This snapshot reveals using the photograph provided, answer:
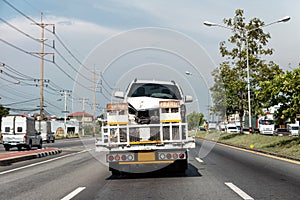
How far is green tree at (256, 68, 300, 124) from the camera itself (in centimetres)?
1945

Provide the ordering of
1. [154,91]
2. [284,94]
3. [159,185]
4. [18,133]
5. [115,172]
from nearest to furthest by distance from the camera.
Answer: [159,185]
[115,172]
[154,91]
[284,94]
[18,133]

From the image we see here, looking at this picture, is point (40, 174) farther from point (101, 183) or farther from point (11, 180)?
point (101, 183)

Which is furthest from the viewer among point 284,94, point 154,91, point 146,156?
point 284,94

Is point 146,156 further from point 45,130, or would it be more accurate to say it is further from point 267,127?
point 267,127

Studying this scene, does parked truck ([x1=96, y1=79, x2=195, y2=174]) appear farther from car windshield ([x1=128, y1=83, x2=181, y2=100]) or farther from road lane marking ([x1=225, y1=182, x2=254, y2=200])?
road lane marking ([x1=225, y1=182, x2=254, y2=200])

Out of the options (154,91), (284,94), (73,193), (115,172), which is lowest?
(73,193)

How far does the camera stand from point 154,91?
12.3m

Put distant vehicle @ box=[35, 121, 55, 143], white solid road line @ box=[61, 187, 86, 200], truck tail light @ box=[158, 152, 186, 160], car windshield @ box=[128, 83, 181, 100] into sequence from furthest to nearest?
distant vehicle @ box=[35, 121, 55, 143]
car windshield @ box=[128, 83, 181, 100]
truck tail light @ box=[158, 152, 186, 160]
white solid road line @ box=[61, 187, 86, 200]

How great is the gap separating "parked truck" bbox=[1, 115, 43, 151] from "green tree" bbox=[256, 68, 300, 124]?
60.5 feet

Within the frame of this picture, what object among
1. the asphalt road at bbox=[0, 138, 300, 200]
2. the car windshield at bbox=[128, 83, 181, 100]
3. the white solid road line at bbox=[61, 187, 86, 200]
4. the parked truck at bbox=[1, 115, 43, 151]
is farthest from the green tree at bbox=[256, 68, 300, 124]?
the parked truck at bbox=[1, 115, 43, 151]

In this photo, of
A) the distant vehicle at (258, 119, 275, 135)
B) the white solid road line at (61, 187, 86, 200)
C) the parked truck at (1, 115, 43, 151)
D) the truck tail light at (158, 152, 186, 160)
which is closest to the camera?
the white solid road line at (61, 187, 86, 200)

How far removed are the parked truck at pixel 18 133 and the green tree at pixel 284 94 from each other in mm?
18448

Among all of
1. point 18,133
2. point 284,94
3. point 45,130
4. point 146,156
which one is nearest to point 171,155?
point 146,156

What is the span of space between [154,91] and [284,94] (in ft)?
34.3
